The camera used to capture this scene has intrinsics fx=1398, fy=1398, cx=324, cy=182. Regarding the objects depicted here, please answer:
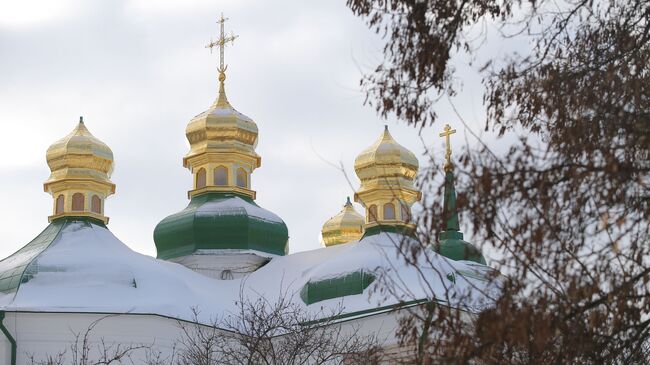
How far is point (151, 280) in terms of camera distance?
24.3m

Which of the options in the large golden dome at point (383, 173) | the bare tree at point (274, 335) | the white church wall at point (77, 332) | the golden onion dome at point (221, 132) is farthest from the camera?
the golden onion dome at point (221, 132)

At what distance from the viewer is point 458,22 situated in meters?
8.18

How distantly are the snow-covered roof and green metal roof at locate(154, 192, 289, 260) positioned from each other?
114cm

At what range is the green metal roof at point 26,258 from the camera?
78.1 ft

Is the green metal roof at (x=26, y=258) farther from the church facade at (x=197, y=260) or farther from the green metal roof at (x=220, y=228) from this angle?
the green metal roof at (x=220, y=228)

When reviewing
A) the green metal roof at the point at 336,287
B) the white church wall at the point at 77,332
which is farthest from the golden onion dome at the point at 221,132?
the white church wall at the point at 77,332

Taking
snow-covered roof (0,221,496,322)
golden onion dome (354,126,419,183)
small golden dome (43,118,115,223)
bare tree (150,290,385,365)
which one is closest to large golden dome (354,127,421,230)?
golden onion dome (354,126,419,183)

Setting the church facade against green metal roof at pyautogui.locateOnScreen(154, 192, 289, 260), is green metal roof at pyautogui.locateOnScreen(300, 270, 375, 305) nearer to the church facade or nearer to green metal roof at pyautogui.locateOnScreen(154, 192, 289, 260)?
the church facade

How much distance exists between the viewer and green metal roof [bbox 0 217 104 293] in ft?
78.1

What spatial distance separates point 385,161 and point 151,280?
564 cm

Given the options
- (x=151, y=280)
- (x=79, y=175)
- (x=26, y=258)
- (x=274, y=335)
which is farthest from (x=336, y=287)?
(x=79, y=175)

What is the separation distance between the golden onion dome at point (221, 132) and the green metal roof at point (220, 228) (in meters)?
1.09

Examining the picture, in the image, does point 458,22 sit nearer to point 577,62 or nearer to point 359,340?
point 577,62

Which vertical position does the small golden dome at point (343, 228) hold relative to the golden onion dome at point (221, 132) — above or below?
below
